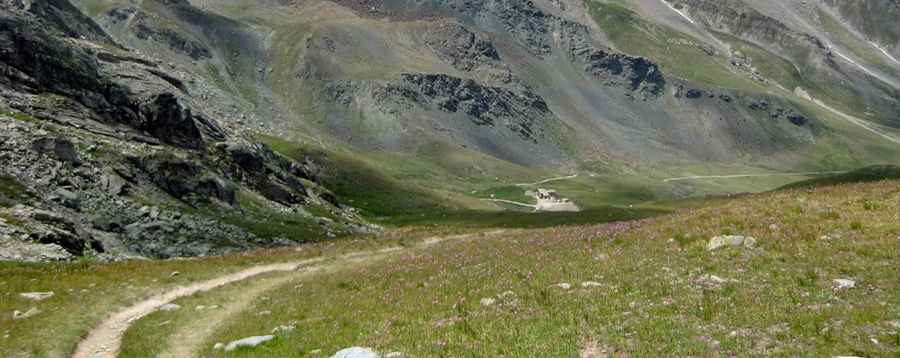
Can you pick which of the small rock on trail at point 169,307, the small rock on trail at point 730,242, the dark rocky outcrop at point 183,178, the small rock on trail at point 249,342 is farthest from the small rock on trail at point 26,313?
the dark rocky outcrop at point 183,178

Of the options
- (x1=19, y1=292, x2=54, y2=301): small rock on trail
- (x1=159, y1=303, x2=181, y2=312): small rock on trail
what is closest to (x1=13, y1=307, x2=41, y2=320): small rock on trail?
(x1=19, y1=292, x2=54, y2=301): small rock on trail

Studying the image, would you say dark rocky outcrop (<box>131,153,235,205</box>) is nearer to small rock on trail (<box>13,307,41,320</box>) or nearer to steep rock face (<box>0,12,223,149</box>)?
steep rock face (<box>0,12,223,149</box>)

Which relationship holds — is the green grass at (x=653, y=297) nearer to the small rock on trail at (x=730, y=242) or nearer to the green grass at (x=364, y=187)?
the small rock on trail at (x=730, y=242)

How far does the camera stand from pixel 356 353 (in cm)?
1398

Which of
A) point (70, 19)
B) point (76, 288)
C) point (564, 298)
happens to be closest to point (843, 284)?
point (564, 298)

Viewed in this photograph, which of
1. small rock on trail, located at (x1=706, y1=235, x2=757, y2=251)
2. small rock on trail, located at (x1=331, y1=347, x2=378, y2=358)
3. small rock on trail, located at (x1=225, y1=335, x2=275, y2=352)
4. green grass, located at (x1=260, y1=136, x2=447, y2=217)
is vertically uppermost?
small rock on trail, located at (x1=706, y1=235, x2=757, y2=251)

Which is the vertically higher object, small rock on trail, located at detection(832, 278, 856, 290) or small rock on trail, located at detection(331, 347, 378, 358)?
small rock on trail, located at detection(832, 278, 856, 290)

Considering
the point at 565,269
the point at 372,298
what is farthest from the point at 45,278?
the point at 565,269

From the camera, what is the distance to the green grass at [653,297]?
12773mm

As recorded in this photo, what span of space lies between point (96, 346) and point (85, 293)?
706 centimetres

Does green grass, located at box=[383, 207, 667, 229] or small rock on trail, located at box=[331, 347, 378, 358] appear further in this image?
green grass, located at box=[383, 207, 667, 229]

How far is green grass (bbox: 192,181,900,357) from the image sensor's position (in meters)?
12.8

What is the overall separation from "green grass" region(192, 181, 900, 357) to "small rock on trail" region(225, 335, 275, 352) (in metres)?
0.59

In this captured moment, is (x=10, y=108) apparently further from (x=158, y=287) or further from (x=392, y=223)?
(x=392, y=223)
